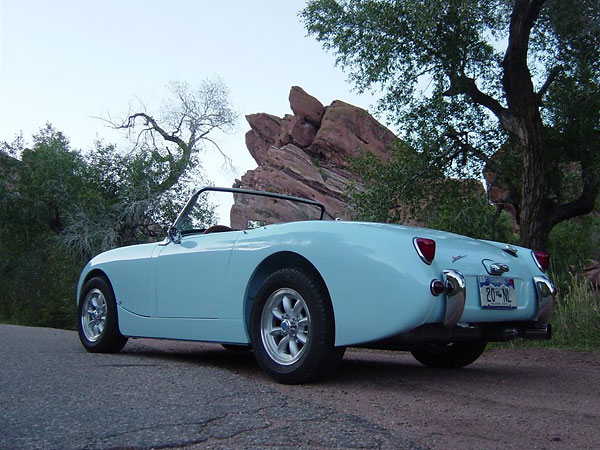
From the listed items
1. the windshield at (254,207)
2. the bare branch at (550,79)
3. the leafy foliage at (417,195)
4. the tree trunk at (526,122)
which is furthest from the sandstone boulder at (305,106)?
the windshield at (254,207)

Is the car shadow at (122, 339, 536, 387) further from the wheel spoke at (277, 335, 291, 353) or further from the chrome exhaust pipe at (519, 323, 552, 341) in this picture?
the chrome exhaust pipe at (519, 323, 552, 341)

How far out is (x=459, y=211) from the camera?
15891 mm

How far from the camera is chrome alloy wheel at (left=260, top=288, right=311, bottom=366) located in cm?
441

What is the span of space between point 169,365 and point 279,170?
123 feet

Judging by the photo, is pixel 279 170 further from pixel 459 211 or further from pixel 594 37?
pixel 594 37

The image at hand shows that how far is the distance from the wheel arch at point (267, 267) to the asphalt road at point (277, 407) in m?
0.52

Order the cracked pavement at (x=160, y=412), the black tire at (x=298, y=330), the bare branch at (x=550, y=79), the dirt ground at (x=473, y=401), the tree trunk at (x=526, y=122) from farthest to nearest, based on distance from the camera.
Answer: the bare branch at (x=550, y=79), the tree trunk at (x=526, y=122), the black tire at (x=298, y=330), the dirt ground at (x=473, y=401), the cracked pavement at (x=160, y=412)

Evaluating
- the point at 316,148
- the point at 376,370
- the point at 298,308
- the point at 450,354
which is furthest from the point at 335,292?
the point at 316,148

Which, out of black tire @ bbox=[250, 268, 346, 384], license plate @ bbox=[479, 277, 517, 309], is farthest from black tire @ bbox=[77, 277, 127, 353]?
license plate @ bbox=[479, 277, 517, 309]

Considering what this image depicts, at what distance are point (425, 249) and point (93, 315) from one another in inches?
152

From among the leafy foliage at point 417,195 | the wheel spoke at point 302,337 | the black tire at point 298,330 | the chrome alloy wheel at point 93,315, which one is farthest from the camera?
the leafy foliage at point 417,195

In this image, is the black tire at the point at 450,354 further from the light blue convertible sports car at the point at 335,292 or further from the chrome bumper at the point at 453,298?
the chrome bumper at the point at 453,298

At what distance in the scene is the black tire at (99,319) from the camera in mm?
6324

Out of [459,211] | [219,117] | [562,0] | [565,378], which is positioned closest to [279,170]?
[219,117]
